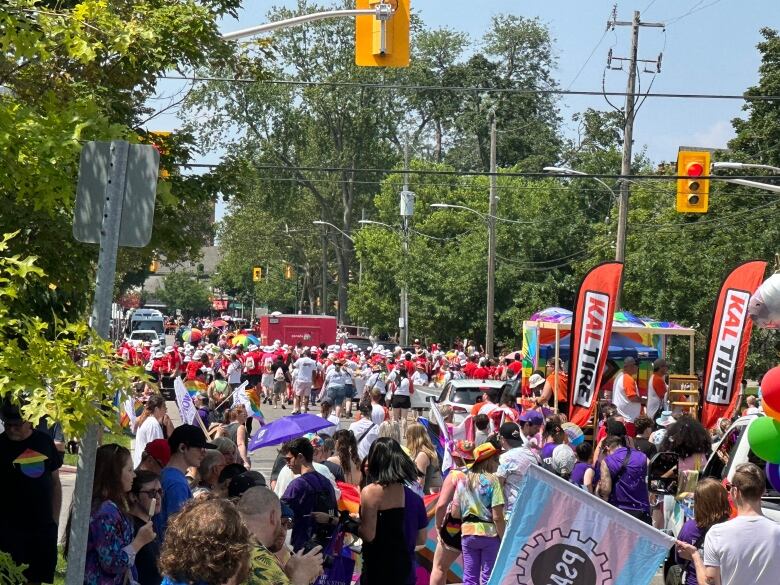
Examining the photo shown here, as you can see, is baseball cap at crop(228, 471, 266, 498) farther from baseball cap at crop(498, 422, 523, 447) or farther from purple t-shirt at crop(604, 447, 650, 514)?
purple t-shirt at crop(604, 447, 650, 514)

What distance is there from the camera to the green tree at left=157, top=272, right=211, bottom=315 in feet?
472

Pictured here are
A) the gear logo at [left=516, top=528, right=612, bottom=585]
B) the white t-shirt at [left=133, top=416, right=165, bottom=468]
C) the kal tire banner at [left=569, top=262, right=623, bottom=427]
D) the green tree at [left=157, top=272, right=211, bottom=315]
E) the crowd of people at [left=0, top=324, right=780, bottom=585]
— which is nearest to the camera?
the crowd of people at [left=0, top=324, right=780, bottom=585]

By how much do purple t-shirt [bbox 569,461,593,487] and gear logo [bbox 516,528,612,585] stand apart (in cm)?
637

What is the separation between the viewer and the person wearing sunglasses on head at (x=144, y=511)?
22.2 ft

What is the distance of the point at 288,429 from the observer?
36.1ft

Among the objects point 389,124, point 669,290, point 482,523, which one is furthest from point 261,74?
point 389,124

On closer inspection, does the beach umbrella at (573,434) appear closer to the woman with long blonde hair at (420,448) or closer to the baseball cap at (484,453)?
the woman with long blonde hair at (420,448)

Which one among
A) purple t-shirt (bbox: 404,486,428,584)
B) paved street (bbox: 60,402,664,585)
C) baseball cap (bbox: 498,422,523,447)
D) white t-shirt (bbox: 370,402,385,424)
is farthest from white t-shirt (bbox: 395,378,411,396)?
purple t-shirt (bbox: 404,486,428,584)

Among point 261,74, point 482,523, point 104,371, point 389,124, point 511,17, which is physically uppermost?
point 511,17

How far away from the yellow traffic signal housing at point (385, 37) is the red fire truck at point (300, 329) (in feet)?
128

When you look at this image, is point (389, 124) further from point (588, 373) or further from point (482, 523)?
point (482, 523)

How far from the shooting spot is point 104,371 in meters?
4.69

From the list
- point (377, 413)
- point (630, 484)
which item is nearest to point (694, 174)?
point (377, 413)

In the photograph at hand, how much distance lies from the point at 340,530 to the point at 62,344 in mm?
3824
